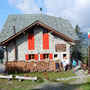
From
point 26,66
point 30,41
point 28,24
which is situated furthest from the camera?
point 28,24

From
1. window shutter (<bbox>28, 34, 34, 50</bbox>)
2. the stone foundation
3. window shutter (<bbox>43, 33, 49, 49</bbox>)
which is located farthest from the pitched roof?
the stone foundation

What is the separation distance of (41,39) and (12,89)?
23.3 ft

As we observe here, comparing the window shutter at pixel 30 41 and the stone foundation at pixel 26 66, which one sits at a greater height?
the window shutter at pixel 30 41

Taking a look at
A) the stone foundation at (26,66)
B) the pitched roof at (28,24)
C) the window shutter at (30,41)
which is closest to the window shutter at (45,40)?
the window shutter at (30,41)

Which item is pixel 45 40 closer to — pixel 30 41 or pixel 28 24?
pixel 30 41

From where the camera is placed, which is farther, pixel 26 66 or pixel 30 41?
pixel 30 41

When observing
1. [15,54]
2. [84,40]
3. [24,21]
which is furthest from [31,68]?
[84,40]

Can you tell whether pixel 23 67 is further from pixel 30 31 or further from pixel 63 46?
pixel 63 46

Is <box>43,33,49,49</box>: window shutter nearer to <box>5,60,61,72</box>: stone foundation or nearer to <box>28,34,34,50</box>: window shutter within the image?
<box>28,34,34,50</box>: window shutter

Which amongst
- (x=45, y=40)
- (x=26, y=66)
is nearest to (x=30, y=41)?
(x=45, y=40)

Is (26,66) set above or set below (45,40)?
below

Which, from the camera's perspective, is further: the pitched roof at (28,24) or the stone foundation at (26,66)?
the pitched roof at (28,24)

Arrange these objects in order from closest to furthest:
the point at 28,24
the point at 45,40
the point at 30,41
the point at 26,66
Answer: the point at 26,66, the point at 30,41, the point at 45,40, the point at 28,24

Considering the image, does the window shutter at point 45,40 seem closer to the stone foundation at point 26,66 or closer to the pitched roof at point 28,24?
the stone foundation at point 26,66
